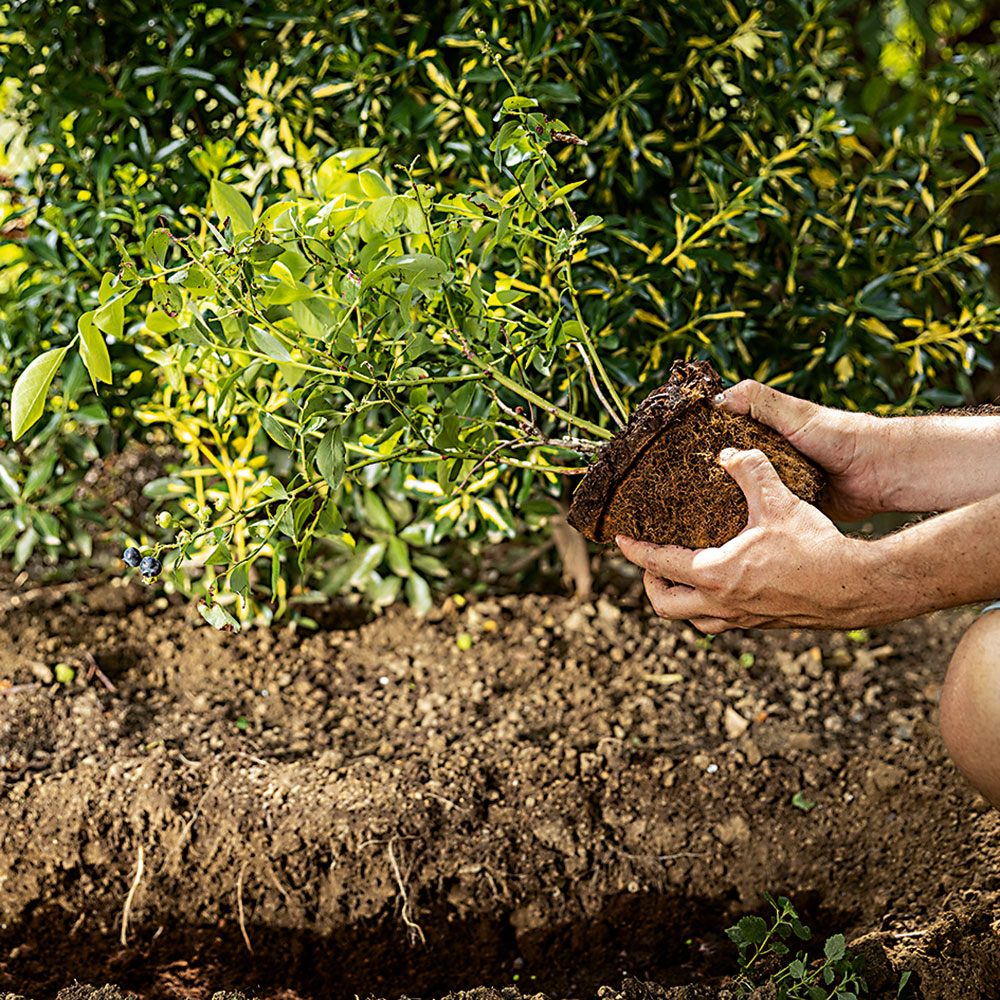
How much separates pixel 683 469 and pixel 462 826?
80 centimetres

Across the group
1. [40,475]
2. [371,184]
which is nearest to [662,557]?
[371,184]

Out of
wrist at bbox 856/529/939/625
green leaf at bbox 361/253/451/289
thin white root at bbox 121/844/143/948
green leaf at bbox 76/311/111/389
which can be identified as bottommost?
thin white root at bbox 121/844/143/948

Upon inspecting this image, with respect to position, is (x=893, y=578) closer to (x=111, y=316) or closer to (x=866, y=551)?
(x=866, y=551)

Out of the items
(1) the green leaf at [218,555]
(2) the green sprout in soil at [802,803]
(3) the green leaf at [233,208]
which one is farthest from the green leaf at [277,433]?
(2) the green sprout in soil at [802,803]

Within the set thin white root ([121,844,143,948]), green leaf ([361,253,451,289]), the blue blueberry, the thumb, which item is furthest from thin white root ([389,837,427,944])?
green leaf ([361,253,451,289])

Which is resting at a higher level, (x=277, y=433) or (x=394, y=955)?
(x=277, y=433)

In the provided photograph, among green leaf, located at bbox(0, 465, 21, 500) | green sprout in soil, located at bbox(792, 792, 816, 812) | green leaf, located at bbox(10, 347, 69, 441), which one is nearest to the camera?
green leaf, located at bbox(10, 347, 69, 441)

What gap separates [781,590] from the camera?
1.29m

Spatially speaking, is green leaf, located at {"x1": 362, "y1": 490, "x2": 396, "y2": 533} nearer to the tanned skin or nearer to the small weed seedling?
the tanned skin

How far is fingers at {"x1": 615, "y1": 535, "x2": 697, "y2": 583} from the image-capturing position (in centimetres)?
139

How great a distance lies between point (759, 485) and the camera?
4.36 feet

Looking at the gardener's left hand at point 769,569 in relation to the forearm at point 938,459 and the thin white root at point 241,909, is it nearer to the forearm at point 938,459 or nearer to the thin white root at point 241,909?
the forearm at point 938,459

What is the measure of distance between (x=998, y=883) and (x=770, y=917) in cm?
36

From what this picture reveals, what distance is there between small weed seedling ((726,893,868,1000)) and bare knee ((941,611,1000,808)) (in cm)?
31
